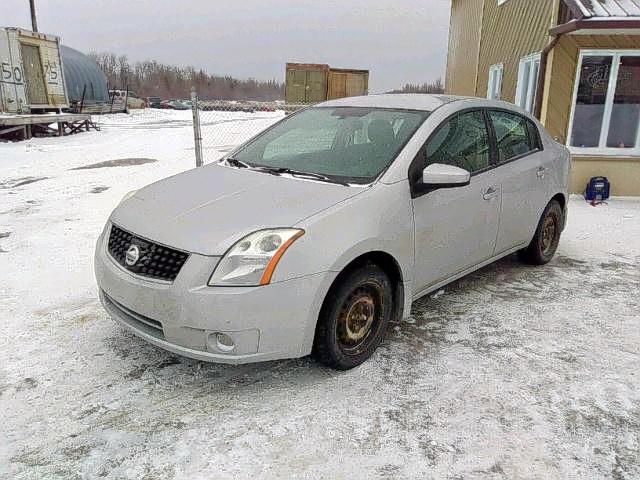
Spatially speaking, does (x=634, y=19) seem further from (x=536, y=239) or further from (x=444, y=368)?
(x=444, y=368)

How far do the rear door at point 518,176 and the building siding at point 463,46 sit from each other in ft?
34.5

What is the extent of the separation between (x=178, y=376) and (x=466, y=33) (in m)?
15.5

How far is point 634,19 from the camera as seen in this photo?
7.16 meters

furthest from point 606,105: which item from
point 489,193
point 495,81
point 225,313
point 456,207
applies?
point 225,313

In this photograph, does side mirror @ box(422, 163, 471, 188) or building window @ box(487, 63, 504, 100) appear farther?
building window @ box(487, 63, 504, 100)

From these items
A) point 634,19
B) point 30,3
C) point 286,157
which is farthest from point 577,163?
point 30,3

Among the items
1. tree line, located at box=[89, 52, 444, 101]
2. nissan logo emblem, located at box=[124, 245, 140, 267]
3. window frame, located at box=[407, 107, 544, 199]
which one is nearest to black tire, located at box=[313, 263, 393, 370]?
window frame, located at box=[407, 107, 544, 199]

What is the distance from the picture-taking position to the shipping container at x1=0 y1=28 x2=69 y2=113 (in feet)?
54.6

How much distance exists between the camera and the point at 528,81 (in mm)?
9953

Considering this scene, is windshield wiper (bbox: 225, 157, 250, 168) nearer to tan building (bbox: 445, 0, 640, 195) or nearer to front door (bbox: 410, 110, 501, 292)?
front door (bbox: 410, 110, 501, 292)

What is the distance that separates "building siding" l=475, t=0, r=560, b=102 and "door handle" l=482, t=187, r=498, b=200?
19.8 ft

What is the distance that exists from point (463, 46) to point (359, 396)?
15562 millimetres

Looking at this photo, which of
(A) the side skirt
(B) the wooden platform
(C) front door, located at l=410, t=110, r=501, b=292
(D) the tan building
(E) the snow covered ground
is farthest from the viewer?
(B) the wooden platform

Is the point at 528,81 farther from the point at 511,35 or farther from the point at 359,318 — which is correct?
the point at 359,318
